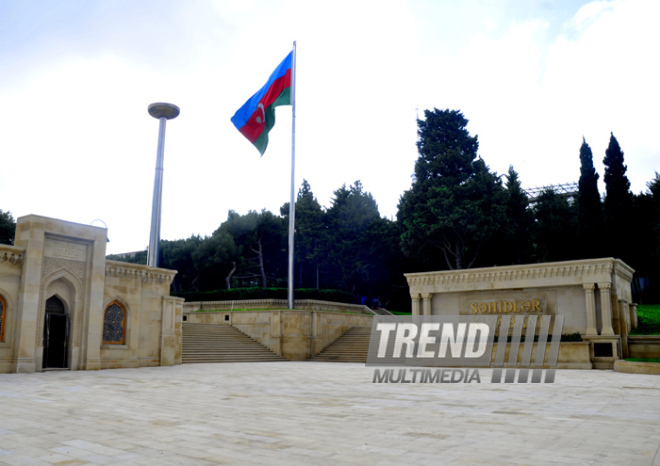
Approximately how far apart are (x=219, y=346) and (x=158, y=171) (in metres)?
10.9

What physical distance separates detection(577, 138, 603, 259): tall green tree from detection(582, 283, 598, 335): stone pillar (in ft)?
61.2

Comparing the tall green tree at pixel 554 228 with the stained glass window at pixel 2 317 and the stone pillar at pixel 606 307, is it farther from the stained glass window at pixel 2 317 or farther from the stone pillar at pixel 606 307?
the stained glass window at pixel 2 317

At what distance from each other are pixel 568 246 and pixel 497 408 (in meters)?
37.6

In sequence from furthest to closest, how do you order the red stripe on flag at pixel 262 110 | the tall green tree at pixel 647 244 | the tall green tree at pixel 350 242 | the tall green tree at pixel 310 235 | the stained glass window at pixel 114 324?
the tall green tree at pixel 310 235
the tall green tree at pixel 350 242
the tall green tree at pixel 647 244
the red stripe on flag at pixel 262 110
the stained glass window at pixel 114 324

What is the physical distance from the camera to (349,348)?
93.3 feet

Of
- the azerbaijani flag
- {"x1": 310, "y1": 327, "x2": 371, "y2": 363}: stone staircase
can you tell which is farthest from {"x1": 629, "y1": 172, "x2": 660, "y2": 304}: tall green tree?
the azerbaijani flag

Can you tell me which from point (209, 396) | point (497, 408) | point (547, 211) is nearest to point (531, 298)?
point (497, 408)

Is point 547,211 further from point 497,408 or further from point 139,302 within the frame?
point 497,408

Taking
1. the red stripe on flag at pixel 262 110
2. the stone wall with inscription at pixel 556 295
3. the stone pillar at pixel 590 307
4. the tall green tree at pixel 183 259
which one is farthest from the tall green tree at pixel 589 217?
the tall green tree at pixel 183 259

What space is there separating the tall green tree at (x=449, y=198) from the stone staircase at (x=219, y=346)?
1743cm

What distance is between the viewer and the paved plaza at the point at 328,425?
5539 millimetres

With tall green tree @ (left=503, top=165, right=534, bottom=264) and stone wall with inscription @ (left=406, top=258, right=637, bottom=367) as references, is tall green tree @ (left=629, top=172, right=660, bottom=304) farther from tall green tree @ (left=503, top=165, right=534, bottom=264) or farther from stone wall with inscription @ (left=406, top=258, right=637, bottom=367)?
stone wall with inscription @ (left=406, top=258, right=637, bottom=367)

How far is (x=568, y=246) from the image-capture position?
42875mm

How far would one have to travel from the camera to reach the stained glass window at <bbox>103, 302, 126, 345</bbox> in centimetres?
2056
